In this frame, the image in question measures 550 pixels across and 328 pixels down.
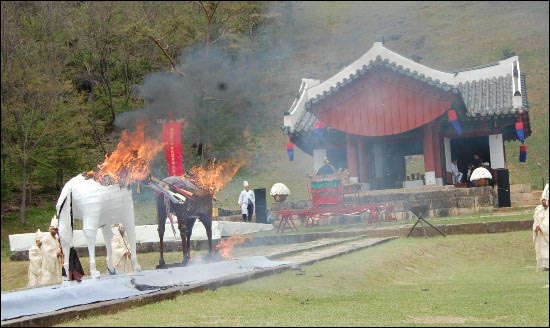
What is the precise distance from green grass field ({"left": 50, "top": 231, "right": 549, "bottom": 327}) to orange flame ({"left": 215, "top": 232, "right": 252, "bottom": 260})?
254cm

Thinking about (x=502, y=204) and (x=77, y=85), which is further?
(x=502, y=204)

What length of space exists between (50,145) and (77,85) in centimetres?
150

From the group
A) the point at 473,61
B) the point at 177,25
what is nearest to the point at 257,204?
the point at 177,25

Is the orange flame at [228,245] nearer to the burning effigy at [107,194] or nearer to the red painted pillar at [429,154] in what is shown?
the burning effigy at [107,194]

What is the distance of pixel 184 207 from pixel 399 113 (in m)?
11.8

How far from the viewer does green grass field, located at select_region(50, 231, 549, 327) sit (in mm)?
6922

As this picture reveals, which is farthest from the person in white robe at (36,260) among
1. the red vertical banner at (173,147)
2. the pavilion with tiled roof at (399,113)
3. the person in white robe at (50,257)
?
the pavilion with tiled roof at (399,113)

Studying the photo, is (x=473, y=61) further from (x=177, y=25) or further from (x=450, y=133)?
(x=177, y=25)

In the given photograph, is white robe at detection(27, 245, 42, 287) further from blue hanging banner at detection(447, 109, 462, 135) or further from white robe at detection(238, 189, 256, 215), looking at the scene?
blue hanging banner at detection(447, 109, 462, 135)

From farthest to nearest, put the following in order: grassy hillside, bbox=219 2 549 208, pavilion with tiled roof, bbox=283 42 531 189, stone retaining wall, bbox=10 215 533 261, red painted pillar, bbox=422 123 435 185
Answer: pavilion with tiled roof, bbox=283 42 531 189
red painted pillar, bbox=422 123 435 185
stone retaining wall, bbox=10 215 533 261
grassy hillside, bbox=219 2 549 208

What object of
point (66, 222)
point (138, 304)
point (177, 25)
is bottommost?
point (138, 304)

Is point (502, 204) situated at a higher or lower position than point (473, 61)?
lower

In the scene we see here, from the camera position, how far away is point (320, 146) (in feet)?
85.4

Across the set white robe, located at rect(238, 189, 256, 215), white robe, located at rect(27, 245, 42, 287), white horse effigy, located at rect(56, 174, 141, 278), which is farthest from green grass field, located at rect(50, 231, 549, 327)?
white robe, located at rect(238, 189, 256, 215)
